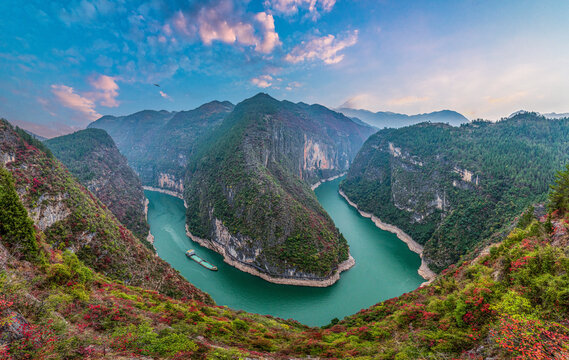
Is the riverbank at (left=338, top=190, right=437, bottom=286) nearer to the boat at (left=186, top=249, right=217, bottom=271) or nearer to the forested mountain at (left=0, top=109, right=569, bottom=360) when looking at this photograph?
the forested mountain at (left=0, top=109, right=569, bottom=360)

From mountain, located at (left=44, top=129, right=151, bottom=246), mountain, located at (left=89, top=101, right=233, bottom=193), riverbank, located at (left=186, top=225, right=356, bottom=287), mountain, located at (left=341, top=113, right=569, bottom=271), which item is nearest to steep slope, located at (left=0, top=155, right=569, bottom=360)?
riverbank, located at (left=186, top=225, right=356, bottom=287)

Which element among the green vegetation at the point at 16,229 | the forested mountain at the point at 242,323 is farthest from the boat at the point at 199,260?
the green vegetation at the point at 16,229

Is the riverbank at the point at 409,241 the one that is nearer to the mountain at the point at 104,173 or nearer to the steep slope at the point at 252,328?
the steep slope at the point at 252,328

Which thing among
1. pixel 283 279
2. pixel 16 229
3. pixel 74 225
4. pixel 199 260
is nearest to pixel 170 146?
pixel 199 260

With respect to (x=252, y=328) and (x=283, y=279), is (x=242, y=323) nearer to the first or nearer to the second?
(x=252, y=328)

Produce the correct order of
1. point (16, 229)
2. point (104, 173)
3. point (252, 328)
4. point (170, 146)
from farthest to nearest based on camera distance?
point (170, 146), point (104, 173), point (252, 328), point (16, 229)

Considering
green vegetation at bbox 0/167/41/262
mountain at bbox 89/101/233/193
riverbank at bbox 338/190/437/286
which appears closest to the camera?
green vegetation at bbox 0/167/41/262
